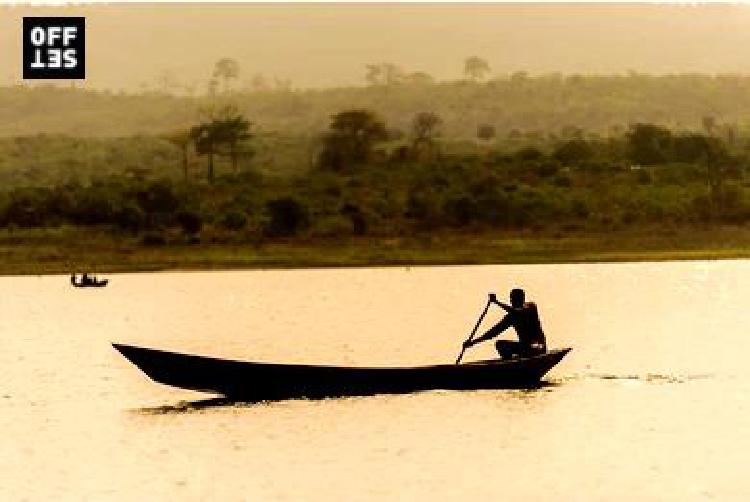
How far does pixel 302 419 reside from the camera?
110 ft

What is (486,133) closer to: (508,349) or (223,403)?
(508,349)

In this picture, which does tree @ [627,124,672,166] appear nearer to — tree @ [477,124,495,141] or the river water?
tree @ [477,124,495,141]

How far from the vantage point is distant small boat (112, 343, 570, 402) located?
1329 inches

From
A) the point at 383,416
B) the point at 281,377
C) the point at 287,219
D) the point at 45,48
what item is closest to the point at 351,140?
the point at 287,219

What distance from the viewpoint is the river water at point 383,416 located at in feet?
89.0

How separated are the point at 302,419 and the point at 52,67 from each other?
16.8m

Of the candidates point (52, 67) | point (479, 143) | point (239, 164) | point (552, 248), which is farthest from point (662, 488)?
point (479, 143)

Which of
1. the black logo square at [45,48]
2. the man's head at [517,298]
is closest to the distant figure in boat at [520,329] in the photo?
the man's head at [517,298]

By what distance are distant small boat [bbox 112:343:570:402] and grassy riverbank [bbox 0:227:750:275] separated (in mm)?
45710

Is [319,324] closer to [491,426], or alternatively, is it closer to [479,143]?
[491,426]

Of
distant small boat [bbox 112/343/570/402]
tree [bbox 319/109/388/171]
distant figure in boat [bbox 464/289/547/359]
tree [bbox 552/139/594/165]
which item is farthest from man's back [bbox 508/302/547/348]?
tree [bbox 319/109/388/171]

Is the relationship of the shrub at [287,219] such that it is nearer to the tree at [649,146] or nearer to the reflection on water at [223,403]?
the tree at [649,146]

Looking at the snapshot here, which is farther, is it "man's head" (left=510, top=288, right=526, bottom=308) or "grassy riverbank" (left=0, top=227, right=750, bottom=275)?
"grassy riverbank" (left=0, top=227, right=750, bottom=275)

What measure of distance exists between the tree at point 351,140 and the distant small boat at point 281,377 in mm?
79395
